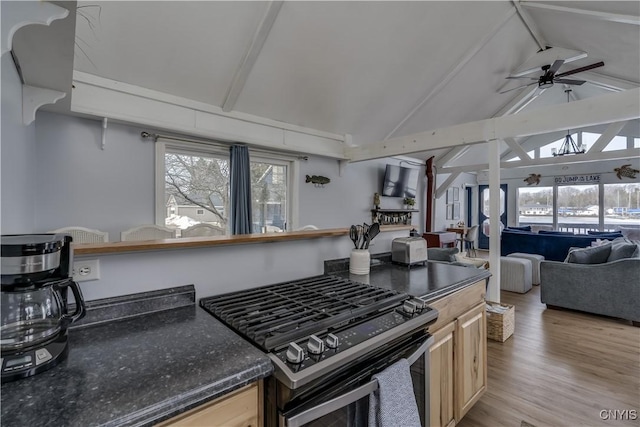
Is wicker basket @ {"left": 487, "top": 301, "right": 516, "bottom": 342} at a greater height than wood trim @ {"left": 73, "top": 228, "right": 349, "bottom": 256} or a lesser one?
lesser

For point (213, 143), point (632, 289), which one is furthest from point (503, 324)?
point (213, 143)

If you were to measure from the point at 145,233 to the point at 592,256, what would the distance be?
5192 millimetres

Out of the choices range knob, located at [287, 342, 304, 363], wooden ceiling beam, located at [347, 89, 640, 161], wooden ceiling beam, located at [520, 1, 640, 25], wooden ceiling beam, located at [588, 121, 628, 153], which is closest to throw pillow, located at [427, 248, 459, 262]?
wooden ceiling beam, located at [347, 89, 640, 161]

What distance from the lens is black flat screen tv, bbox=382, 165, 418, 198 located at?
5996 millimetres

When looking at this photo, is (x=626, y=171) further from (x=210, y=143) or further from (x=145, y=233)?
(x=145, y=233)

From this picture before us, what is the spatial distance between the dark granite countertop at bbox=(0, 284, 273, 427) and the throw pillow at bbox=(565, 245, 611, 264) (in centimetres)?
438

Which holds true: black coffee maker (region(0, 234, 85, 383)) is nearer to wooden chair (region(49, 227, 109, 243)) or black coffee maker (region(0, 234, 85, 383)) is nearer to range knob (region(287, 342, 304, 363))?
range knob (region(287, 342, 304, 363))

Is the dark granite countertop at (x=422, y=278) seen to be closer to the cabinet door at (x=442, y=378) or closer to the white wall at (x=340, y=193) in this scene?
the cabinet door at (x=442, y=378)

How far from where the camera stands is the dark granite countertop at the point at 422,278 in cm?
149

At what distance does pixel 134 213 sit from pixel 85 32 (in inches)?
65.9

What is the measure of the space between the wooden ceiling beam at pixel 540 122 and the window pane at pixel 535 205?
6471 millimetres

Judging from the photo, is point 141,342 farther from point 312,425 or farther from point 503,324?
point 503,324

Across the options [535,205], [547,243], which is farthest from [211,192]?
[535,205]

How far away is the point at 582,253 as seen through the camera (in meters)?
3.64
